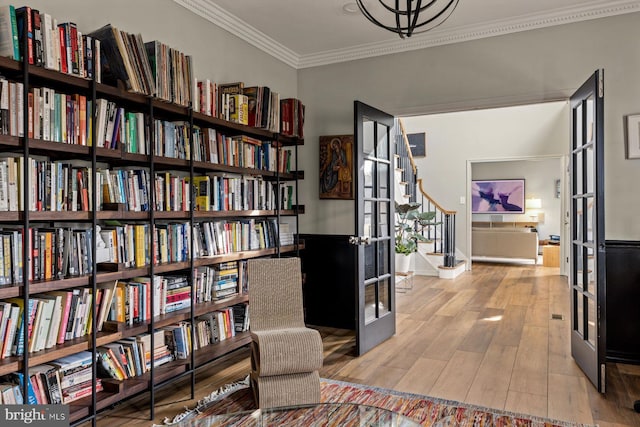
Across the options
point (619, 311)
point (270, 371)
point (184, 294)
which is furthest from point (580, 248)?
point (184, 294)

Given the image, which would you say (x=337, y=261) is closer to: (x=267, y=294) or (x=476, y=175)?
(x=267, y=294)

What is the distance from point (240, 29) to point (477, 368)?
335cm

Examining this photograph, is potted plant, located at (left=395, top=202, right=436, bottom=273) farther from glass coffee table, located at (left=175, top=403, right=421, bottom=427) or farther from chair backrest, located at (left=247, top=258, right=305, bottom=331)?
glass coffee table, located at (left=175, top=403, right=421, bottom=427)

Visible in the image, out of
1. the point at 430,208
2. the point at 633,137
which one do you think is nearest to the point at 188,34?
the point at 633,137

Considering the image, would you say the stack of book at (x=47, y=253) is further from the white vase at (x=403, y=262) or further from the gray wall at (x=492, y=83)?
the white vase at (x=403, y=262)

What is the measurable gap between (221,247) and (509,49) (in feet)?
9.55

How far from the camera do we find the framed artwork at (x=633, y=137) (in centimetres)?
349

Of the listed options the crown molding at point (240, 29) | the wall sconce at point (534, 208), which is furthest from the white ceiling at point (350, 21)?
the wall sconce at point (534, 208)

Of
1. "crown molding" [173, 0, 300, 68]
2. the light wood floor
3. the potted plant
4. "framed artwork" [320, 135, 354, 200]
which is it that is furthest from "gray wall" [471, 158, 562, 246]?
"crown molding" [173, 0, 300, 68]

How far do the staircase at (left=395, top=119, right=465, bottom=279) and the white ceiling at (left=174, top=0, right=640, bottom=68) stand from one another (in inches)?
145

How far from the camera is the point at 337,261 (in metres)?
4.59

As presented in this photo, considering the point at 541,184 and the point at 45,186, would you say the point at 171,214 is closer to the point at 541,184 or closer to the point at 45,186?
the point at 45,186

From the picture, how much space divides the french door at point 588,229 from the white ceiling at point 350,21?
2.39ft

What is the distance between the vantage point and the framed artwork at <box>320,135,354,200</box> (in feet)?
14.8
